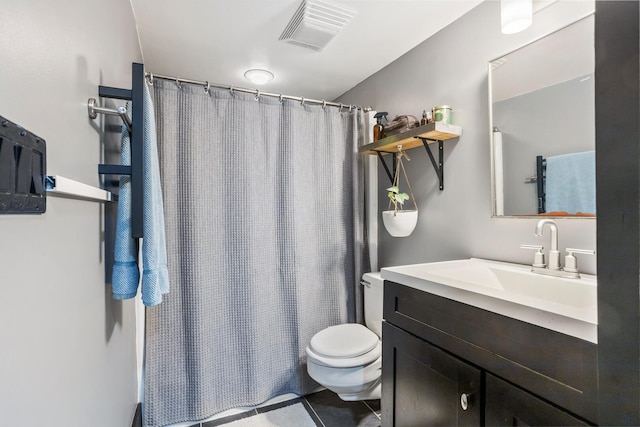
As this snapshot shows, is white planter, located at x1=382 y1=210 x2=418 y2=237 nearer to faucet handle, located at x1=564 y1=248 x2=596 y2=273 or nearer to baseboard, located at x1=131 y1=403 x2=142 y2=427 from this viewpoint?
faucet handle, located at x1=564 y1=248 x2=596 y2=273

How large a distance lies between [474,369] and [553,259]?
564mm

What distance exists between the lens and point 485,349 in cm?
88

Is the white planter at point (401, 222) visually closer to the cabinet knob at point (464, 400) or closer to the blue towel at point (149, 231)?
the cabinet knob at point (464, 400)

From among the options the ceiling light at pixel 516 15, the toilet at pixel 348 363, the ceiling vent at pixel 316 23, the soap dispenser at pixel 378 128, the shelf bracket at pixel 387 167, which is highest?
the ceiling vent at pixel 316 23

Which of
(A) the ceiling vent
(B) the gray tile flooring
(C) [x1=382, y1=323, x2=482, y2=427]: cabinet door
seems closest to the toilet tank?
(B) the gray tile flooring

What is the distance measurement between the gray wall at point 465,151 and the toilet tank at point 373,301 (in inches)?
9.7

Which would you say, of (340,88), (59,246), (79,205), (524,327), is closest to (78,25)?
(79,205)

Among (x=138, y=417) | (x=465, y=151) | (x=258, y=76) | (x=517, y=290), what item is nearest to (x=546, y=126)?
(x=465, y=151)

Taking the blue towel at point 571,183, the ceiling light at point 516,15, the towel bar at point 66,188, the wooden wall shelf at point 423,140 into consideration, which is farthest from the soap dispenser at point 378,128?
the towel bar at point 66,188

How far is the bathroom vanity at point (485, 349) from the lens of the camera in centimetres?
70

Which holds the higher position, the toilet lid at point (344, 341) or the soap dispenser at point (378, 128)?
the soap dispenser at point (378, 128)

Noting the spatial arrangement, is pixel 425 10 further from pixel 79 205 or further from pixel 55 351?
pixel 55 351

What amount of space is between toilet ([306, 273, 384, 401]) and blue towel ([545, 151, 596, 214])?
1.08 meters

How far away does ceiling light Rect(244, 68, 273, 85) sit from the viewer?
219cm
